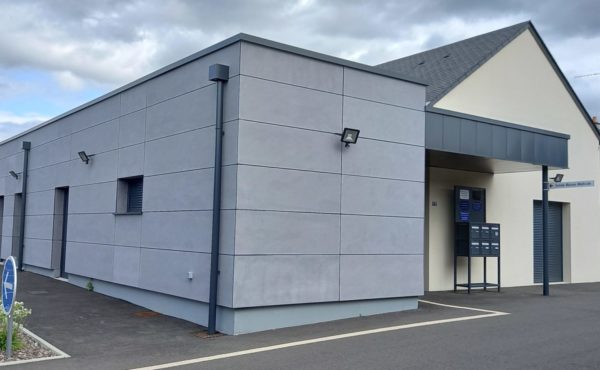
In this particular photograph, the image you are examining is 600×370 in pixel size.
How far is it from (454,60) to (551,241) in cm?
688

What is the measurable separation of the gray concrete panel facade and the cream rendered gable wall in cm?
415

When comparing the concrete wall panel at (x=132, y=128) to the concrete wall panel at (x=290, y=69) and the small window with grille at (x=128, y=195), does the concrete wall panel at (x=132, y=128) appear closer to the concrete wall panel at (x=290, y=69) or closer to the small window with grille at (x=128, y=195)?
the small window with grille at (x=128, y=195)

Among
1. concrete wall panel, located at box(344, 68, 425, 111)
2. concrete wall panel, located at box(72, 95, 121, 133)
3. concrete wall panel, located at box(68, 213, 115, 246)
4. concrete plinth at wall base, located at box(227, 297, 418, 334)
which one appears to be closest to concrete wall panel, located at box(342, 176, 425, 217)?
concrete wall panel, located at box(344, 68, 425, 111)

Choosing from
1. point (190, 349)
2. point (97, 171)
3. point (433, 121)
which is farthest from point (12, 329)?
point (433, 121)

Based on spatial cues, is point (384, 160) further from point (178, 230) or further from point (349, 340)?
point (178, 230)

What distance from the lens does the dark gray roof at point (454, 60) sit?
16.9 meters

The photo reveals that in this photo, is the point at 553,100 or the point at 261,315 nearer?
the point at 261,315

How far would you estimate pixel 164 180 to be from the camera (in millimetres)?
11719

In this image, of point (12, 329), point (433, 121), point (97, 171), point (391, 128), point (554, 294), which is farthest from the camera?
point (554, 294)

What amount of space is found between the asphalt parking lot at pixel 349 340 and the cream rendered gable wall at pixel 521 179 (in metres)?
3.90

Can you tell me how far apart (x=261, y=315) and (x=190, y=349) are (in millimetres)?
1606

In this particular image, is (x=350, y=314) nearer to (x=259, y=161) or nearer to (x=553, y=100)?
(x=259, y=161)

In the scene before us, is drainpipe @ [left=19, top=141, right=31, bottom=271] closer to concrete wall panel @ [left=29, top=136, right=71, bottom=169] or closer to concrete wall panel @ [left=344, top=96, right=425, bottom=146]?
concrete wall panel @ [left=29, top=136, right=71, bottom=169]

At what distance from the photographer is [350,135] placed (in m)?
11.0
